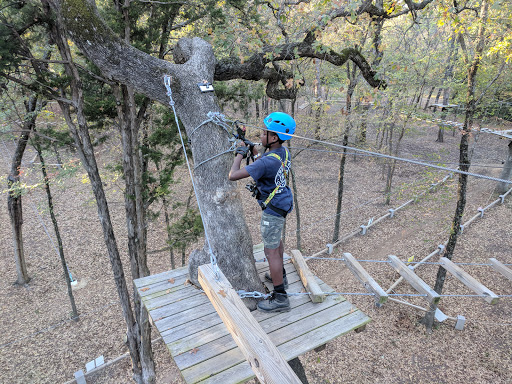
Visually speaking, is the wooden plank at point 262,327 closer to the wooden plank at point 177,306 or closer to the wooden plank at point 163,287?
the wooden plank at point 177,306

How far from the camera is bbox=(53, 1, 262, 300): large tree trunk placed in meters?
3.06

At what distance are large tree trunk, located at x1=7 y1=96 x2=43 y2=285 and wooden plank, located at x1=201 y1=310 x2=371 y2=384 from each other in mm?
6171

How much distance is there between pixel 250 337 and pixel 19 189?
789cm

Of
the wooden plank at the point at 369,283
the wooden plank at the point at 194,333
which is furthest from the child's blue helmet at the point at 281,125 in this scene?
the wooden plank at the point at 194,333

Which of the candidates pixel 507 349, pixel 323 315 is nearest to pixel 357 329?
pixel 323 315

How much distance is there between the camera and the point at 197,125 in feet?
10.8

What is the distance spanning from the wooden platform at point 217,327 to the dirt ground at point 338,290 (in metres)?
4.52

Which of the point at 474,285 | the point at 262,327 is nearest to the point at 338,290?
the point at 474,285

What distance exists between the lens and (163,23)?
578 cm

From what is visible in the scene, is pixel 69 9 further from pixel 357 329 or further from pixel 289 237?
pixel 289 237

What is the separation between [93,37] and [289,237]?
30.5 feet

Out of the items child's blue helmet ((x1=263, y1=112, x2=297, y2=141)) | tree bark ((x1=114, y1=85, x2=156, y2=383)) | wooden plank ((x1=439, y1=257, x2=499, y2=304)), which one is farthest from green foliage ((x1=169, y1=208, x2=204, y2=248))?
wooden plank ((x1=439, y1=257, x2=499, y2=304))

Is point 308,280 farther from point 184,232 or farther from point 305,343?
point 184,232

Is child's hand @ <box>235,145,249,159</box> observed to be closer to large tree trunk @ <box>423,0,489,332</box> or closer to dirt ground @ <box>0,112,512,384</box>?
large tree trunk @ <box>423,0,489,332</box>
